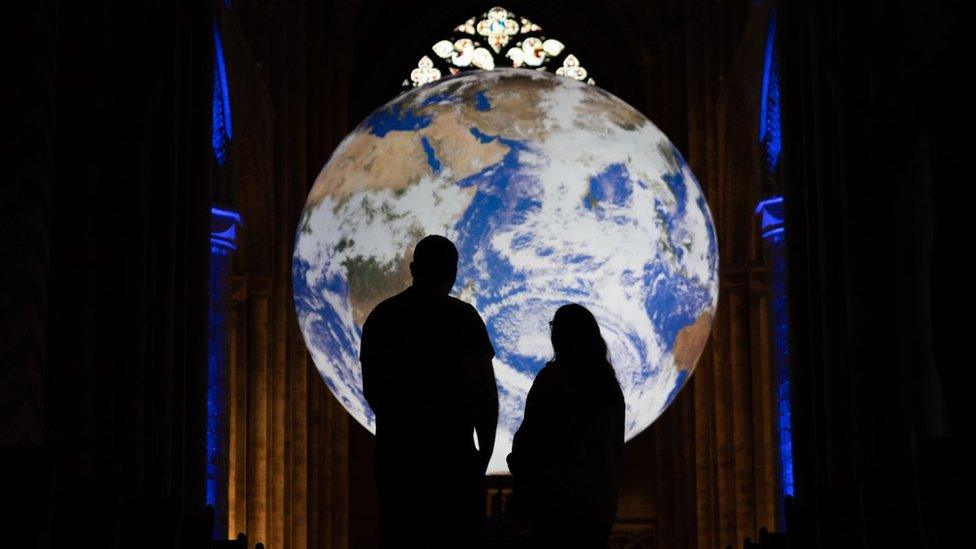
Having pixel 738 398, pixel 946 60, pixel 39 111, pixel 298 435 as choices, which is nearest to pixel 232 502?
pixel 298 435

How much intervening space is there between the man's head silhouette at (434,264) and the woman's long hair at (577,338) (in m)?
0.42

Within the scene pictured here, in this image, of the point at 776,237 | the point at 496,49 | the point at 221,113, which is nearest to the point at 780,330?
the point at 776,237

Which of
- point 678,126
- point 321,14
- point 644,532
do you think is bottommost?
point 644,532

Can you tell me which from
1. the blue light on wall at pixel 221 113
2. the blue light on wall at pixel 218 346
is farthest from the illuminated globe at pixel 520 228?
the blue light on wall at pixel 218 346

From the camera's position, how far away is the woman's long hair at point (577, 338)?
6.77 metres

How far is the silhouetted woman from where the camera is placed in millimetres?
6777

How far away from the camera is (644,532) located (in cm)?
2358

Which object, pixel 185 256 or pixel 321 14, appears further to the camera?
pixel 321 14

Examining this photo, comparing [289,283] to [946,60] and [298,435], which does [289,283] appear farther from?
[946,60]

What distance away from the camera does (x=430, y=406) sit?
6516mm

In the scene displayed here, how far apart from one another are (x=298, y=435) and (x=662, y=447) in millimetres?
3920

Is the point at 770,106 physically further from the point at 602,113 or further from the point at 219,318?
the point at 219,318

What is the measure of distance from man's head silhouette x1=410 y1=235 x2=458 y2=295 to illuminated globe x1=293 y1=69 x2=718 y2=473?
6.32 meters

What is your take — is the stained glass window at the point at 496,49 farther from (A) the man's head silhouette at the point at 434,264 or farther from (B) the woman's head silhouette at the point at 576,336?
(A) the man's head silhouette at the point at 434,264
